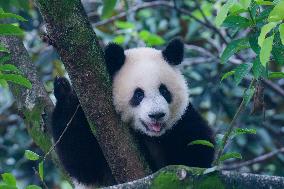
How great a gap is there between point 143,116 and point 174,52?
823 millimetres

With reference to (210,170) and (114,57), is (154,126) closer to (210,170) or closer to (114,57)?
(114,57)

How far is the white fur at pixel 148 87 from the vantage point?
467cm

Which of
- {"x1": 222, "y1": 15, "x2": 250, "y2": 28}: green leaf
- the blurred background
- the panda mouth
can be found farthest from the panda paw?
the blurred background

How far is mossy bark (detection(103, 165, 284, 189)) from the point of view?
120 inches

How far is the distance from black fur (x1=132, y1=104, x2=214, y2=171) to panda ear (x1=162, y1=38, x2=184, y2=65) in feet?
1.57

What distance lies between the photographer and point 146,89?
15.6 ft

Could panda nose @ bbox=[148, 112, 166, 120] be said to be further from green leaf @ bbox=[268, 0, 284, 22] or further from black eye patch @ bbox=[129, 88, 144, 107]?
green leaf @ bbox=[268, 0, 284, 22]

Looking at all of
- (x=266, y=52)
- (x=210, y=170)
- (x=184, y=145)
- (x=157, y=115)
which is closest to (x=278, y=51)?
(x=266, y=52)

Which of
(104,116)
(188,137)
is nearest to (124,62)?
(188,137)

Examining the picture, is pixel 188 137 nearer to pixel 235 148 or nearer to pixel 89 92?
pixel 89 92

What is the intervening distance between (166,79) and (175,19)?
13.0 feet

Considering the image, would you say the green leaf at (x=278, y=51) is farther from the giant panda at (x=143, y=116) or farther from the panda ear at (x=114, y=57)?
the panda ear at (x=114, y=57)

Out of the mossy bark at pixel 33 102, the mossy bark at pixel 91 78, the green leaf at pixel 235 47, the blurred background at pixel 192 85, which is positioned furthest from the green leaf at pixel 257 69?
the blurred background at pixel 192 85

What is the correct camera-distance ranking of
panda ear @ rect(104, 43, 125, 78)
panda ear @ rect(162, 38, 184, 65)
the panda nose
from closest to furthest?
the panda nose, panda ear @ rect(104, 43, 125, 78), panda ear @ rect(162, 38, 184, 65)
